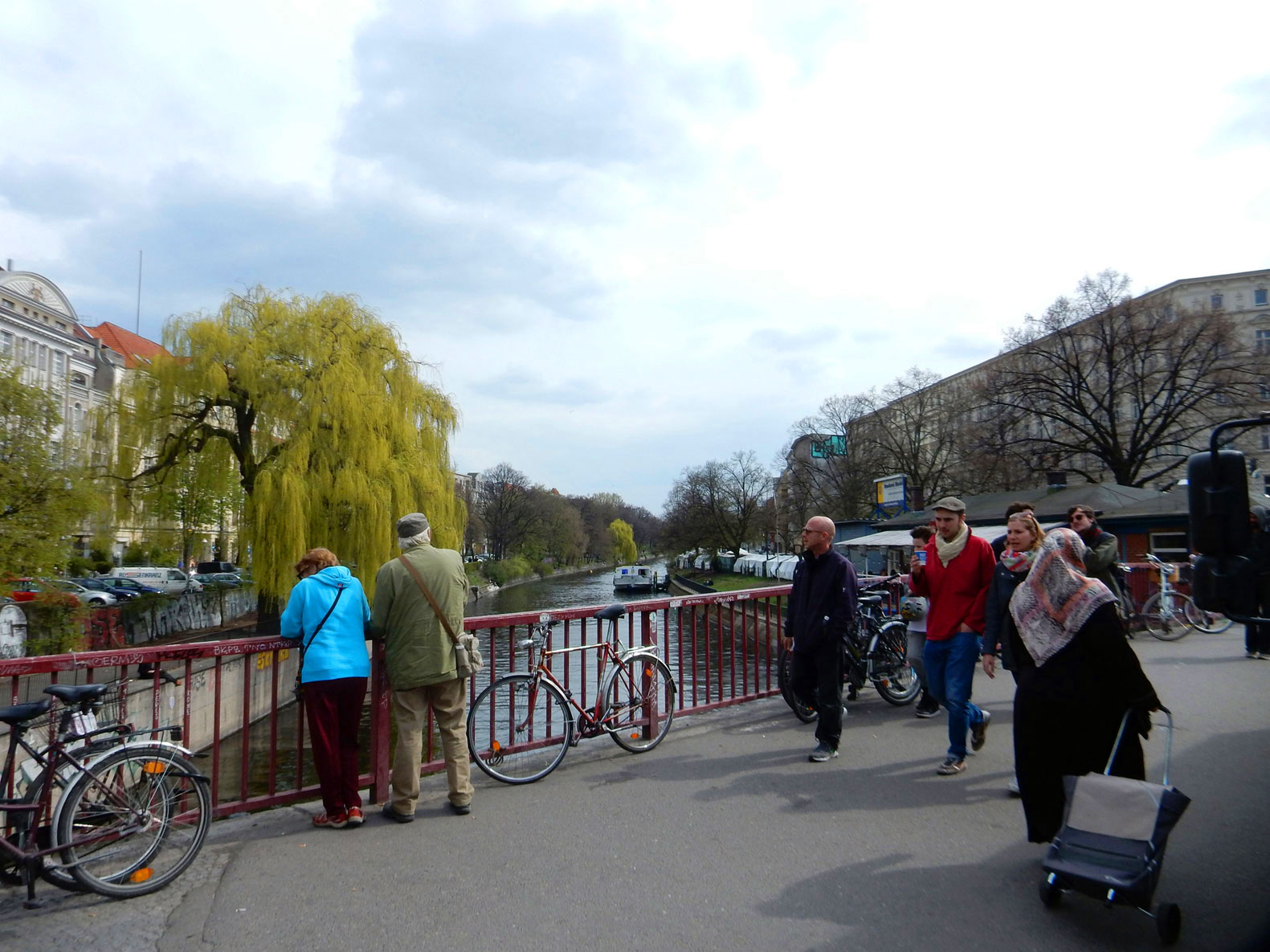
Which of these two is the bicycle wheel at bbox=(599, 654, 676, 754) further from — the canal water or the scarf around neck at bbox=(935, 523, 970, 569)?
the canal water

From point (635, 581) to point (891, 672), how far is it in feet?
219

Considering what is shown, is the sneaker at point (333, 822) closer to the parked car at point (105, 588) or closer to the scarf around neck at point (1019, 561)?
the scarf around neck at point (1019, 561)

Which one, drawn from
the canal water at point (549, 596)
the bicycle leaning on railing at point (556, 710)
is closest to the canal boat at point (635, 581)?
the canal water at point (549, 596)

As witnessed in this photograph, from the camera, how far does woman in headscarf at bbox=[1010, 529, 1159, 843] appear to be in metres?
3.86

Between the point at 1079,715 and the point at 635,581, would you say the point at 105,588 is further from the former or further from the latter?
the point at 635,581

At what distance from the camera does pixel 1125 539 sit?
66.9ft

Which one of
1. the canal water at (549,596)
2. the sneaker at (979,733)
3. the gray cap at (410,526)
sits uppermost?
the gray cap at (410,526)

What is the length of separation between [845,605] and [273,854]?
3930mm

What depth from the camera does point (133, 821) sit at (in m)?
4.07

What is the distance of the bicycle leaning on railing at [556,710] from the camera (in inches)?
229

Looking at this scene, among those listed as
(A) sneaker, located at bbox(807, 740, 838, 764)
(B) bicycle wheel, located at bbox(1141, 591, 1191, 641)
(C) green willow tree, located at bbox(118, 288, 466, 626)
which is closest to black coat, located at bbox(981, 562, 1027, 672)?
(A) sneaker, located at bbox(807, 740, 838, 764)

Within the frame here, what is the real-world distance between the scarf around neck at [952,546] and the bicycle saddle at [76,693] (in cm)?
526

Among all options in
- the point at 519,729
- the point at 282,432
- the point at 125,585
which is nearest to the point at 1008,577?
the point at 519,729

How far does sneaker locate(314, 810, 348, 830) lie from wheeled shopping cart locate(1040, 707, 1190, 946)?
3.66 meters
